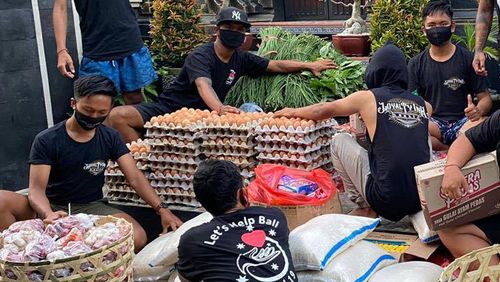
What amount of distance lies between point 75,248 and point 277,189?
4.83ft

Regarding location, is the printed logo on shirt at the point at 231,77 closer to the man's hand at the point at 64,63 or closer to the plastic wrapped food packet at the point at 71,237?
the man's hand at the point at 64,63

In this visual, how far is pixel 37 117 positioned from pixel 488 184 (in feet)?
16.4

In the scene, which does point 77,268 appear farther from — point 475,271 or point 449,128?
point 449,128

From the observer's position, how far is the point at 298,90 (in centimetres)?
618

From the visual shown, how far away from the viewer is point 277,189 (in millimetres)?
4746

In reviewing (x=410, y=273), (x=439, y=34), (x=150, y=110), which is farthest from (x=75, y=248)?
(x=439, y=34)

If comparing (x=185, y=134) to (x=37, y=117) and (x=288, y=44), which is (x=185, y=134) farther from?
(x=37, y=117)

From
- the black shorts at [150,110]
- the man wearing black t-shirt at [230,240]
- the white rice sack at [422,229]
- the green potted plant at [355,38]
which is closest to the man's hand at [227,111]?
the black shorts at [150,110]

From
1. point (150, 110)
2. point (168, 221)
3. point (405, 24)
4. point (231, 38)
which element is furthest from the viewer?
point (405, 24)

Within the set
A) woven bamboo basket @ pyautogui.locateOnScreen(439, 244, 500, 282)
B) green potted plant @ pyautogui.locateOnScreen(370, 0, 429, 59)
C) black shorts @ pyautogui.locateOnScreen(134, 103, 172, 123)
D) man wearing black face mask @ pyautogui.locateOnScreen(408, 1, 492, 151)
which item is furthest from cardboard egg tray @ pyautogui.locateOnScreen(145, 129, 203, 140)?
green potted plant @ pyautogui.locateOnScreen(370, 0, 429, 59)

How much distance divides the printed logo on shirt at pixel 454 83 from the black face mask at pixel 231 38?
1620 millimetres

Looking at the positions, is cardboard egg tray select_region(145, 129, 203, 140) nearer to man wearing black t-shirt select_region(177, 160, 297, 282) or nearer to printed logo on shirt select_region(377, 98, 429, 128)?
printed logo on shirt select_region(377, 98, 429, 128)

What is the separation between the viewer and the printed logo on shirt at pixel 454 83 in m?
5.80

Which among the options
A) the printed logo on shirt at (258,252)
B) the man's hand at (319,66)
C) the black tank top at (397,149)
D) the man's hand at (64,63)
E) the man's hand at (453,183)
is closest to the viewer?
the printed logo on shirt at (258,252)
